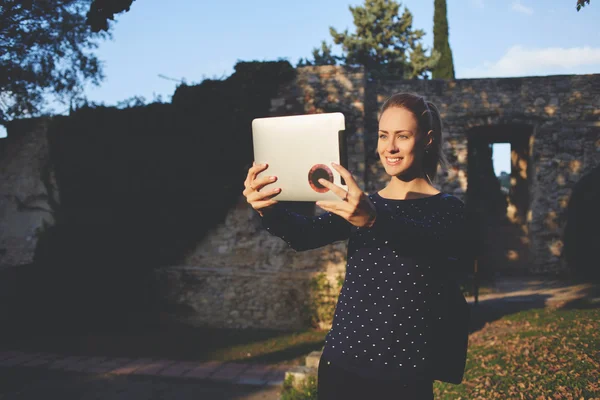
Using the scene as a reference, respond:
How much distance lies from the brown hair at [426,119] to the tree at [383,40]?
743 inches

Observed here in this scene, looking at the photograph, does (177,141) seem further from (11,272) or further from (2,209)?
(2,209)

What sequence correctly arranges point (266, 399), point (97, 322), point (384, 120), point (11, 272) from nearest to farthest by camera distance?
point (384, 120) → point (266, 399) → point (11, 272) → point (97, 322)

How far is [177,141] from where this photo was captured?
30.0ft

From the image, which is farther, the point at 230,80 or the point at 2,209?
the point at 2,209

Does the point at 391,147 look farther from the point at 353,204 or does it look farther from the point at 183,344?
the point at 183,344

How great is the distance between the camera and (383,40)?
20.3 m

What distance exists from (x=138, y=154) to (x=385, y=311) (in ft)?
28.9

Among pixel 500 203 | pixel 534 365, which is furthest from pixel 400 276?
pixel 500 203

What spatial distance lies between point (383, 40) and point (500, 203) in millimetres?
10669

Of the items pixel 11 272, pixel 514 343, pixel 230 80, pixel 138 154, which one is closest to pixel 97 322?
pixel 11 272

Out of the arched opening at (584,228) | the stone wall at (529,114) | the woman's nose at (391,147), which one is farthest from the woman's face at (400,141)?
the arched opening at (584,228)

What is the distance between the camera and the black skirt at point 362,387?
4.57ft

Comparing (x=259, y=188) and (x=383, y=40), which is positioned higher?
(x=383, y=40)

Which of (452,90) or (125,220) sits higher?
(452,90)
